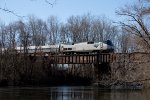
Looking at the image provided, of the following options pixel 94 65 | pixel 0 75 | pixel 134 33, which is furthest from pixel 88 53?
pixel 134 33

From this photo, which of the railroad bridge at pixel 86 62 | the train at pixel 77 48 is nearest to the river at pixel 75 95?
the railroad bridge at pixel 86 62

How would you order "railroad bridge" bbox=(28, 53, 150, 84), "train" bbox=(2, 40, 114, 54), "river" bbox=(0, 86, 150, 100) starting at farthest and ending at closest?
1. "train" bbox=(2, 40, 114, 54)
2. "railroad bridge" bbox=(28, 53, 150, 84)
3. "river" bbox=(0, 86, 150, 100)

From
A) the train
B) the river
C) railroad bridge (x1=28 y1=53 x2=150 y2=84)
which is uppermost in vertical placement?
the train

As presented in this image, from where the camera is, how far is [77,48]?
79.3 metres

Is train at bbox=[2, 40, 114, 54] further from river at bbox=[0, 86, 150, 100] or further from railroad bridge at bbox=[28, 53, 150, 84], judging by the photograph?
river at bbox=[0, 86, 150, 100]

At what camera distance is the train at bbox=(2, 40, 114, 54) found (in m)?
76.3

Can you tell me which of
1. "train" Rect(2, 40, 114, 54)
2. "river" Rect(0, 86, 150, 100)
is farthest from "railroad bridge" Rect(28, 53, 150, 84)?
"river" Rect(0, 86, 150, 100)

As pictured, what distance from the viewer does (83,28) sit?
114188 mm

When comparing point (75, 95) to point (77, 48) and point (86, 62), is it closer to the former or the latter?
point (86, 62)

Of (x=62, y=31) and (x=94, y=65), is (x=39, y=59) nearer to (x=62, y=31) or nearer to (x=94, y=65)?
(x=94, y=65)

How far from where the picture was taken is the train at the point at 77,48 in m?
76.3

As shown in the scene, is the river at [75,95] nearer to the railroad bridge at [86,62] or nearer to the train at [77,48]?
the railroad bridge at [86,62]

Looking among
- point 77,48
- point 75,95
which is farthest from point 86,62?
point 75,95

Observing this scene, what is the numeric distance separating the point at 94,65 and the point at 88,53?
112 inches
